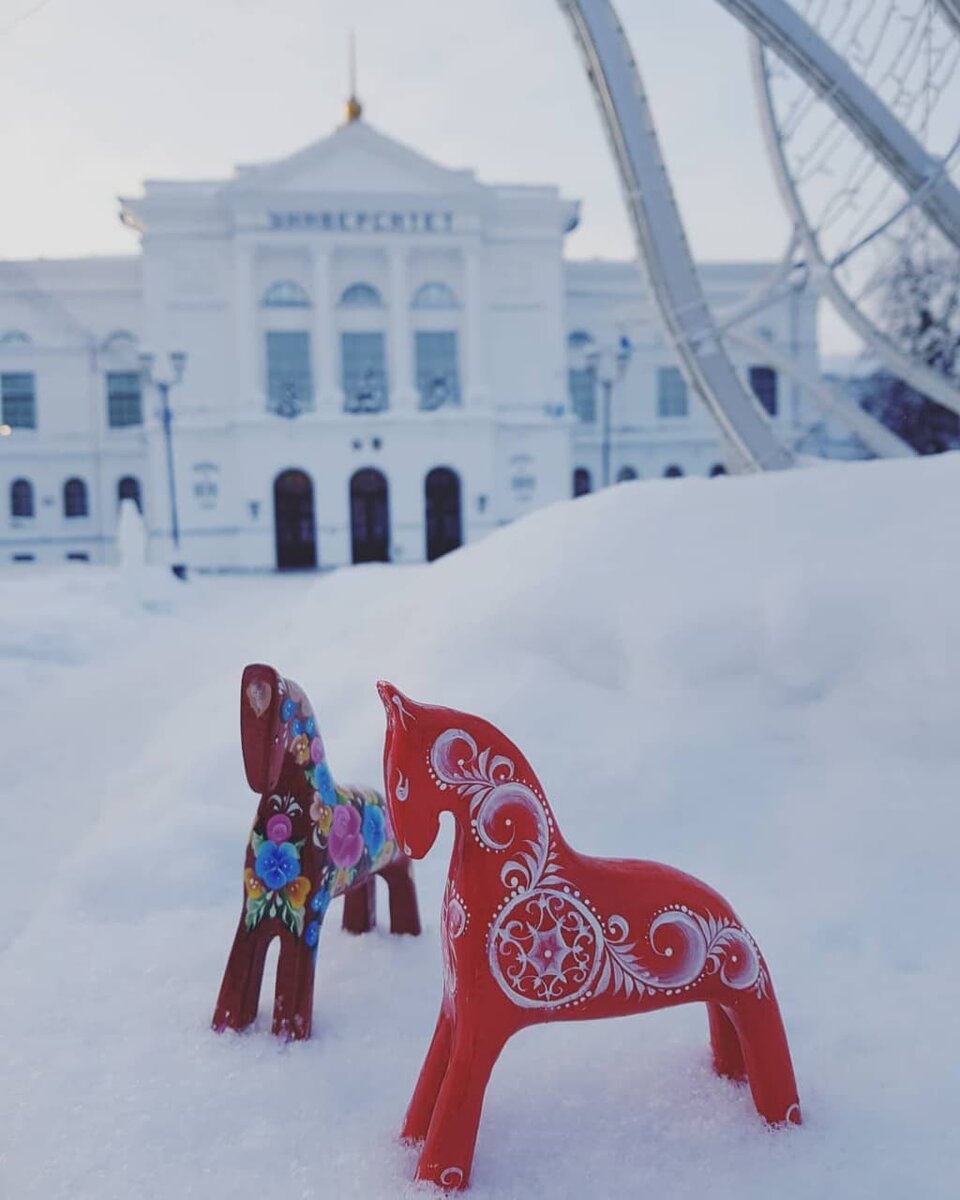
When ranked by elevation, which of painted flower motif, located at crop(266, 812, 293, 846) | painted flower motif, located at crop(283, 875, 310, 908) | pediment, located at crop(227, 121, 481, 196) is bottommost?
painted flower motif, located at crop(283, 875, 310, 908)

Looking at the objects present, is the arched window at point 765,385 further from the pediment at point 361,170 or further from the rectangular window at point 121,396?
the rectangular window at point 121,396

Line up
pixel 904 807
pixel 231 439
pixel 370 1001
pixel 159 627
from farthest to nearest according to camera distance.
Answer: pixel 231 439 → pixel 159 627 → pixel 904 807 → pixel 370 1001

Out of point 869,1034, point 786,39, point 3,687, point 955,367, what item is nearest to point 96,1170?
A: point 869,1034

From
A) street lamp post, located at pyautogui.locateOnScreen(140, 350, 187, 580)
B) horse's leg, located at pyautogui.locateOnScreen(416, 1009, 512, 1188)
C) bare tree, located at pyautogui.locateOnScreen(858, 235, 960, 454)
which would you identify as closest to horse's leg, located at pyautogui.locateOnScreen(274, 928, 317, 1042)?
horse's leg, located at pyautogui.locateOnScreen(416, 1009, 512, 1188)

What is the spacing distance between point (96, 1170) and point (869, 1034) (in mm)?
2133

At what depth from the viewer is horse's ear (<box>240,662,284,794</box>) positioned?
2.87m

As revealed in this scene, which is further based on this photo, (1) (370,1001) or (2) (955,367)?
(2) (955,367)

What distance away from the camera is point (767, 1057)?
243cm

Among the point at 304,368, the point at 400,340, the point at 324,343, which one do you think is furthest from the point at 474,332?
the point at 304,368

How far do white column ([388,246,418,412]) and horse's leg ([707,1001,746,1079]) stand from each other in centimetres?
2874

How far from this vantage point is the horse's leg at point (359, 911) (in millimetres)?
3688

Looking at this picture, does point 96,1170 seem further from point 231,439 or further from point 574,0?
point 231,439

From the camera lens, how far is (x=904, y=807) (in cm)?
418

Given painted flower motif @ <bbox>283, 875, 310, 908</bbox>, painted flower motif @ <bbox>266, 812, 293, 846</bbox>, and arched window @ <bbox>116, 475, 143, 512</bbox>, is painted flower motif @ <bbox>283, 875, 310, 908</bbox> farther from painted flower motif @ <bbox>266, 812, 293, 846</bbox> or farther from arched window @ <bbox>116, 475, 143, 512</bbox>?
arched window @ <bbox>116, 475, 143, 512</bbox>
